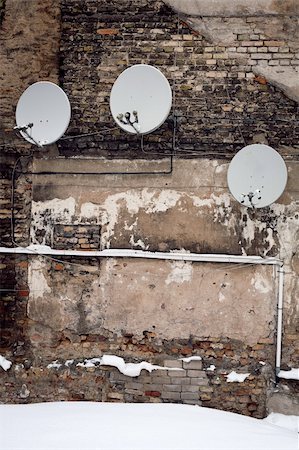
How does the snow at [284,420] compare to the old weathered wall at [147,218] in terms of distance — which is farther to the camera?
the old weathered wall at [147,218]

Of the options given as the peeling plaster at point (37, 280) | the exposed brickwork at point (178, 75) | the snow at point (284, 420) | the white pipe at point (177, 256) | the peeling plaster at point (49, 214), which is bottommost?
the snow at point (284, 420)

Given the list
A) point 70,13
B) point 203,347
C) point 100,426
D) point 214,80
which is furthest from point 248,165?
point 100,426

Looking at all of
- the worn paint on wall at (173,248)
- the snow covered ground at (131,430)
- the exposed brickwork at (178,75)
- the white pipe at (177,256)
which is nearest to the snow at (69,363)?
the worn paint on wall at (173,248)

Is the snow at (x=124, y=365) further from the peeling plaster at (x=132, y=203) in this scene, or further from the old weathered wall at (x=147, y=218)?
the peeling plaster at (x=132, y=203)

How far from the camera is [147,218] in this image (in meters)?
5.97

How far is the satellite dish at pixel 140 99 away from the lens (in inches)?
220

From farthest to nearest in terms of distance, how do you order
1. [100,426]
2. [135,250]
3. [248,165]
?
[135,250] < [248,165] < [100,426]

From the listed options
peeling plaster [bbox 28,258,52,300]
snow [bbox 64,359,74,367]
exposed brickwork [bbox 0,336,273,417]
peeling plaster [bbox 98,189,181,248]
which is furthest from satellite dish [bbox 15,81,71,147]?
snow [bbox 64,359,74,367]

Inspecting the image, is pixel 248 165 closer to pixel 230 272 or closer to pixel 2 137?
pixel 230 272

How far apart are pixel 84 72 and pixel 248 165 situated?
6.32ft

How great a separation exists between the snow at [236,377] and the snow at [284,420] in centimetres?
44

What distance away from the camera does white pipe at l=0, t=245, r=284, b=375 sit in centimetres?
577

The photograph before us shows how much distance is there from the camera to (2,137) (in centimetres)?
617

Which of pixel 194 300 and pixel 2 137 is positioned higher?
pixel 2 137
